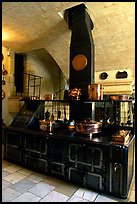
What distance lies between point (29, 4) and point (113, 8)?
165 centimetres

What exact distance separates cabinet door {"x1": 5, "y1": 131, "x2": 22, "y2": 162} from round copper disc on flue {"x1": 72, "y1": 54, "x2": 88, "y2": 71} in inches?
60.4

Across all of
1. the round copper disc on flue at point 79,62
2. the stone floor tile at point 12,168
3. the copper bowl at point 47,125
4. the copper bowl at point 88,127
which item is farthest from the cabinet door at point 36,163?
the round copper disc on flue at point 79,62

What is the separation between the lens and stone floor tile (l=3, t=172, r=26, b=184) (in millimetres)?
2170

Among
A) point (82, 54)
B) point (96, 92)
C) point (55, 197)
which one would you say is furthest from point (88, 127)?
point (82, 54)

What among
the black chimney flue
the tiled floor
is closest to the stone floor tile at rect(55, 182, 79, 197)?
the tiled floor

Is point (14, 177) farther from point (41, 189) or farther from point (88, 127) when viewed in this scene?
point (88, 127)

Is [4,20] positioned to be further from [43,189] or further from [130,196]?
[130,196]

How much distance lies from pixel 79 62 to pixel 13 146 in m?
1.86

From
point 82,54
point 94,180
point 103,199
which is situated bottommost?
point 103,199

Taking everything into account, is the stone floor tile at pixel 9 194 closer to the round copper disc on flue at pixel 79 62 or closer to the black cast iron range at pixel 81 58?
the black cast iron range at pixel 81 58

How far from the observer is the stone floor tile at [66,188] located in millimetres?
1905

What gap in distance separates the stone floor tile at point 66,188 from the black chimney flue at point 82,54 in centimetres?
132

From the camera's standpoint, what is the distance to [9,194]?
184cm

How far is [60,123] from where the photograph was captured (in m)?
2.77
